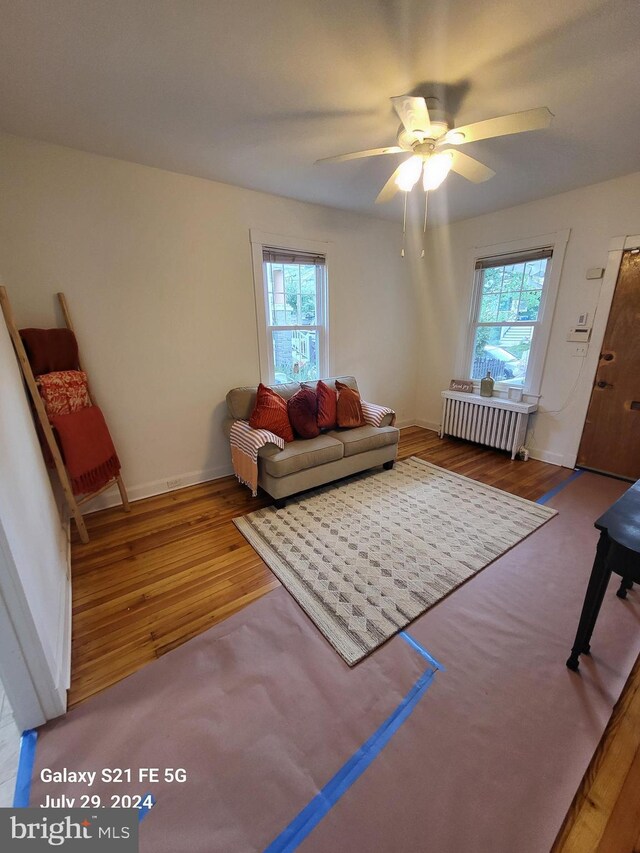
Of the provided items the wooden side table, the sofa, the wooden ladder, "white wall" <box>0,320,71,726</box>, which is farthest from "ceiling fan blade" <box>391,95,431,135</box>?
the wooden ladder

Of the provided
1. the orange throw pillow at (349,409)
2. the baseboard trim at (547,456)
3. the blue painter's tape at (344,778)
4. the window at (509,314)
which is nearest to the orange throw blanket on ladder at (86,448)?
the orange throw pillow at (349,409)

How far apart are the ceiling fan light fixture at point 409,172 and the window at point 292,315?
1.50 meters

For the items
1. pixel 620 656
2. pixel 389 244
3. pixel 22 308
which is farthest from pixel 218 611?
pixel 389 244

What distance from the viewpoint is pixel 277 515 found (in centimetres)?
253

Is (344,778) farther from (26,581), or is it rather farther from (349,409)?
(349,409)

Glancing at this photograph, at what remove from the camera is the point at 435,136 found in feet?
5.52

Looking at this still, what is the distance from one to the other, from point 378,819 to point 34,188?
3.51m

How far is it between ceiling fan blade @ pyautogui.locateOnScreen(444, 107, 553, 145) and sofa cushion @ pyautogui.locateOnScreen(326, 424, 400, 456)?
204 cm

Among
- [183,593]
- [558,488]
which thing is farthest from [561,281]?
[183,593]

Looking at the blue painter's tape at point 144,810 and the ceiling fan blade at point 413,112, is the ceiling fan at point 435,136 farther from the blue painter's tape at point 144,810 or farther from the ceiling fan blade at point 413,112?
the blue painter's tape at point 144,810

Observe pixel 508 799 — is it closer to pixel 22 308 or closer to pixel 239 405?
pixel 239 405

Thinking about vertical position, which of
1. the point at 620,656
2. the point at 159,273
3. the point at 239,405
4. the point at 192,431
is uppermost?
the point at 159,273

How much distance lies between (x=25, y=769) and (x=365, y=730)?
1.15 m

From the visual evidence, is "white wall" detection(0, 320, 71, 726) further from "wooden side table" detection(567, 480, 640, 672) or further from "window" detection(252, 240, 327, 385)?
"wooden side table" detection(567, 480, 640, 672)
